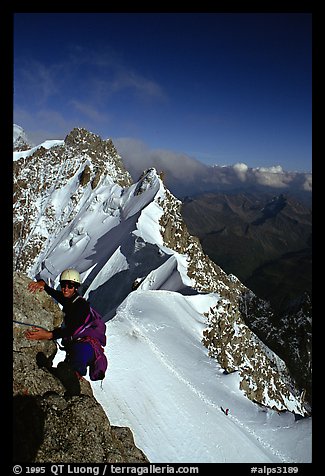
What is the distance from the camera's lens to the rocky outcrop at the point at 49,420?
250 inches

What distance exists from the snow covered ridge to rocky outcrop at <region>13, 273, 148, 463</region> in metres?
13.5

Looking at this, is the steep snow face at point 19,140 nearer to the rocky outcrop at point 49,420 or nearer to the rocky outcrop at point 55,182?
the rocky outcrop at point 55,182

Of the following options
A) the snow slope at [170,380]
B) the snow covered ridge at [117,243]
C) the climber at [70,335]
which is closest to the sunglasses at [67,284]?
the climber at [70,335]

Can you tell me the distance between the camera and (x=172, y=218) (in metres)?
46.6

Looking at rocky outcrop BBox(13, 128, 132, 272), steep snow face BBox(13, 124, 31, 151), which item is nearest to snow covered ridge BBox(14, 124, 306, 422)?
rocky outcrop BBox(13, 128, 132, 272)

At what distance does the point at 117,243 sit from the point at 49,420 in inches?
1512

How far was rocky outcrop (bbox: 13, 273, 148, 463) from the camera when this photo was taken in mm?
6355

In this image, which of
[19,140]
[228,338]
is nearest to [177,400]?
[228,338]

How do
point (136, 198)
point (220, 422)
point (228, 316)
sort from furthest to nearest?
point (136, 198) < point (228, 316) < point (220, 422)
